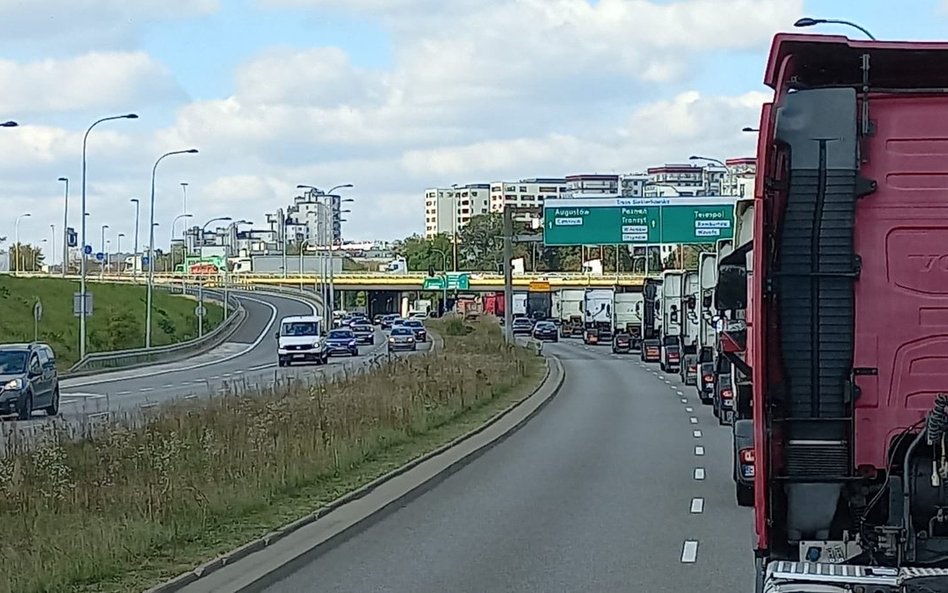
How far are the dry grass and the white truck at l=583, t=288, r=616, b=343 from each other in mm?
68758

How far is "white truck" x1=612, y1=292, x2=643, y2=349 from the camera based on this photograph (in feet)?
282

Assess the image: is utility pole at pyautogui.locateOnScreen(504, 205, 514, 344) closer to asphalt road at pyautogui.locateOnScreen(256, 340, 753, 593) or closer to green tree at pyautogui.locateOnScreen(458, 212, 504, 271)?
asphalt road at pyautogui.locateOnScreen(256, 340, 753, 593)

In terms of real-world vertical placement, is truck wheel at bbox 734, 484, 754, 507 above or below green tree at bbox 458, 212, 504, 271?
below

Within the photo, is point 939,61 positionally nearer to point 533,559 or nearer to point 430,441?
point 533,559

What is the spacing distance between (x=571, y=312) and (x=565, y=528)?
9842cm

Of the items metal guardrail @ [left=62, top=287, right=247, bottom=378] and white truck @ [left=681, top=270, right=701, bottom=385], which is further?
metal guardrail @ [left=62, top=287, right=247, bottom=378]

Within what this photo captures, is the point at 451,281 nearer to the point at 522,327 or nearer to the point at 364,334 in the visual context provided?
the point at 522,327

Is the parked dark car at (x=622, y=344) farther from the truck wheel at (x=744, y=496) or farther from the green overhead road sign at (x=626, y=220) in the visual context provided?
the truck wheel at (x=744, y=496)

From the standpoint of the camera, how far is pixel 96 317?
90.9 meters

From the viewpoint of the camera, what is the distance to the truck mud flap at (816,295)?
738 centimetres

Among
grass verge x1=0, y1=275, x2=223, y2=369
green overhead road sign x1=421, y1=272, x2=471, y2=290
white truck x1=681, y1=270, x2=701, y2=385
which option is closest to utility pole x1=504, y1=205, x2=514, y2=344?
white truck x1=681, y1=270, x2=701, y2=385

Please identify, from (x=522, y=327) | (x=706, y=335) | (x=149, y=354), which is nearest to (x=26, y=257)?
(x=522, y=327)

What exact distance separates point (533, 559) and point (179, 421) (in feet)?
25.6

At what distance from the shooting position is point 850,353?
744 cm
